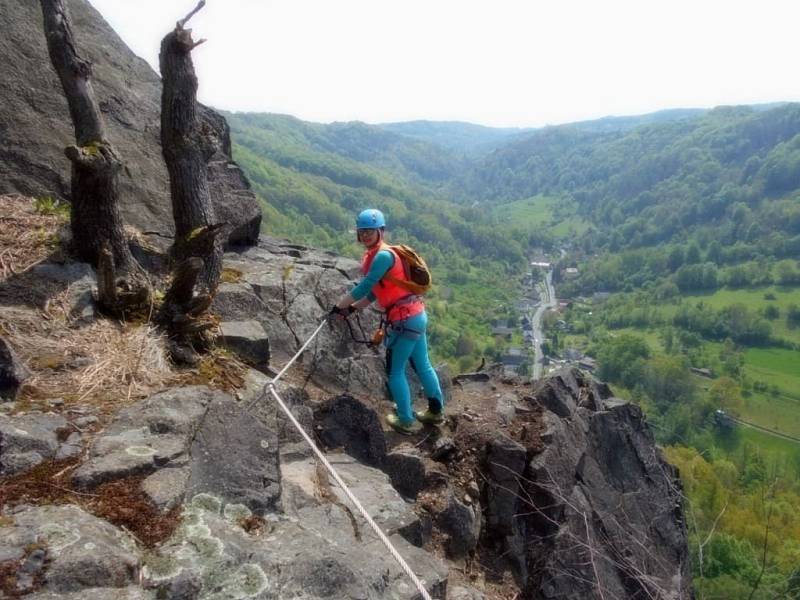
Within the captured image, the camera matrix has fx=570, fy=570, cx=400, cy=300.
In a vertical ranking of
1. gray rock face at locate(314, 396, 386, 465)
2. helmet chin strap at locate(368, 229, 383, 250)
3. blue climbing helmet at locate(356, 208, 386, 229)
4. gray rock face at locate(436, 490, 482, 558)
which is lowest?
gray rock face at locate(436, 490, 482, 558)

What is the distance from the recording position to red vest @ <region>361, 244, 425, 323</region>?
780 centimetres

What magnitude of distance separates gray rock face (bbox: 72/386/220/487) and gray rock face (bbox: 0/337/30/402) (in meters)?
0.96

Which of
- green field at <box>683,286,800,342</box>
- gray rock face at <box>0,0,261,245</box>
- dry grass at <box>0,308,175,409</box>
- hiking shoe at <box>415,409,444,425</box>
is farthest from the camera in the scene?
green field at <box>683,286,800,342</box>

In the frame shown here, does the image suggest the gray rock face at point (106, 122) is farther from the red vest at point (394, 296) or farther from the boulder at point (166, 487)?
the boulder at point (166, 487)

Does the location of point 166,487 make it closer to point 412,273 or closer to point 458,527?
point 412,273

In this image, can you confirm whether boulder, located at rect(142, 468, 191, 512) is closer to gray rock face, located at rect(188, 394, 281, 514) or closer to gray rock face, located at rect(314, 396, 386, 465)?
gray rock face, located at rect(188, 394, 281, 514)

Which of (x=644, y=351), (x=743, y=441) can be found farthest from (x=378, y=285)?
(x=644, y=351)

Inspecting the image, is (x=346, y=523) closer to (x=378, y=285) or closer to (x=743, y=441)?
(x=378, y=285)

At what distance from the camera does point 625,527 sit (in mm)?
11078

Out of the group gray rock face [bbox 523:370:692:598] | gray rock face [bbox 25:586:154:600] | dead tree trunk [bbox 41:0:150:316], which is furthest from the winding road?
gray rock face [bbox 25:586:154:600]

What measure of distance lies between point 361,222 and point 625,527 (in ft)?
26.6

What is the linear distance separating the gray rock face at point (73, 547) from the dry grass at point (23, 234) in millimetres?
4437

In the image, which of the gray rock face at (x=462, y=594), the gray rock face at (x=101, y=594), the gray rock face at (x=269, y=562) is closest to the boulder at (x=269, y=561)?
the gray rock face at (x=269, y=562)

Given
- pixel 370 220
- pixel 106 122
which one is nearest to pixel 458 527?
pixel 370 220
